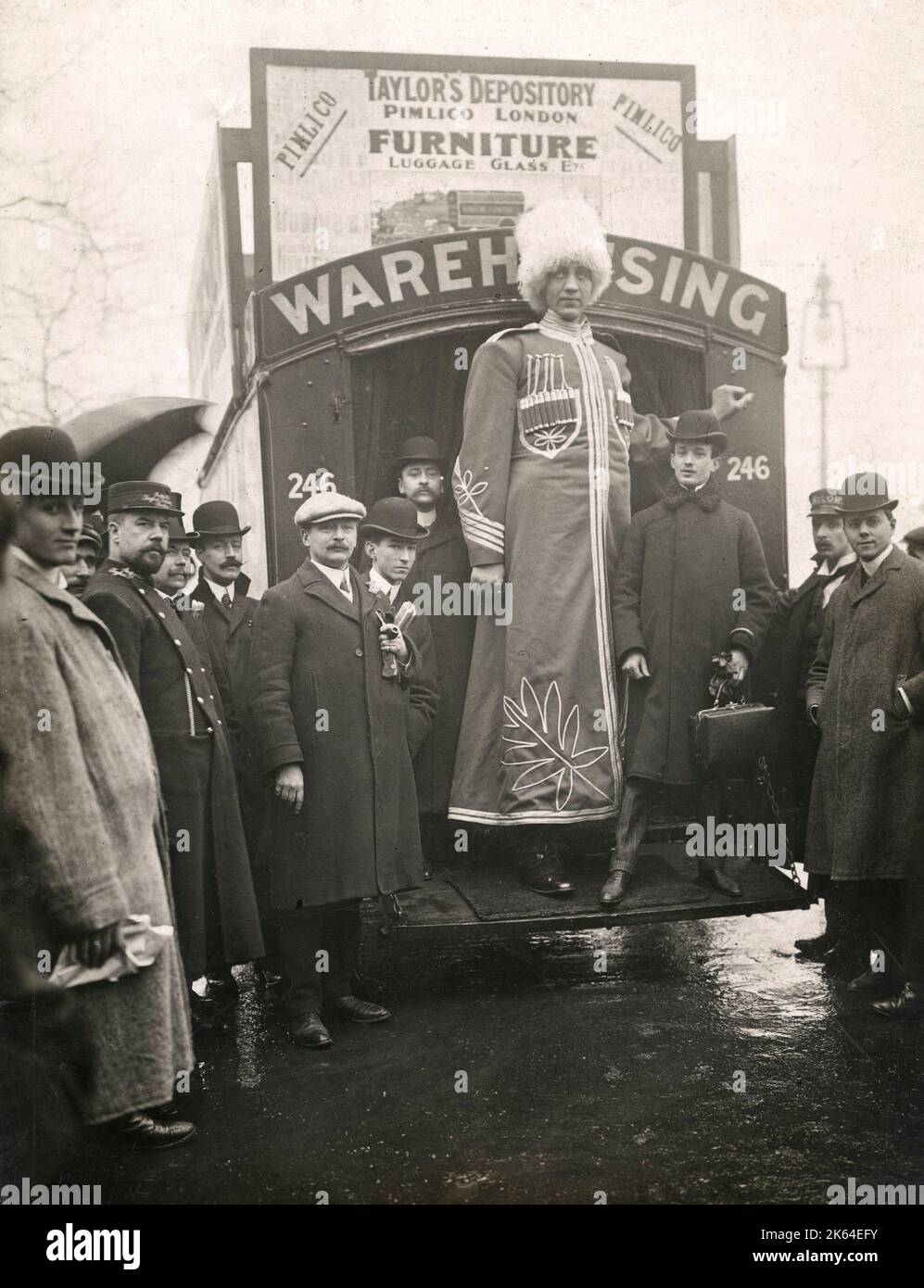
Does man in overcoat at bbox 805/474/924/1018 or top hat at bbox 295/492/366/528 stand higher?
top hat at bbox 295/492/366/528

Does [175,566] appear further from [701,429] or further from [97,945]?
[701,429]

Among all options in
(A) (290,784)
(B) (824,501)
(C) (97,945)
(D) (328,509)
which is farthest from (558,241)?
(C) (97,945)

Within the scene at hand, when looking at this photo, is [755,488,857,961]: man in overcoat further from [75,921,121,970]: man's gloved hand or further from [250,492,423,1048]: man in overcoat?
[75,921,121,970]: man's gloved hand

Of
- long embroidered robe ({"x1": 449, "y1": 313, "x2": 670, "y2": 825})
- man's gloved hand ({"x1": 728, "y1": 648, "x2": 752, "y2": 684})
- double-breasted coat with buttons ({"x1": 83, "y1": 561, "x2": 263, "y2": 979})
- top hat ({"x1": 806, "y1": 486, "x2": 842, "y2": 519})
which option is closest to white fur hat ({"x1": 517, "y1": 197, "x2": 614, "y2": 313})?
long embroidered robe ({"x1": 449, "y1": 313, "x2": 670, "y2": 825})

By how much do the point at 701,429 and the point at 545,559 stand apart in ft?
2.59

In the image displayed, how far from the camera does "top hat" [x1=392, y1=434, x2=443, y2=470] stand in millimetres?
4227

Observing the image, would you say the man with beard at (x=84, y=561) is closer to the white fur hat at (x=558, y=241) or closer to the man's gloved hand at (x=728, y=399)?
the white fur hat at (x=558, y=241)

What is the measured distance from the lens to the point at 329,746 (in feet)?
13.0

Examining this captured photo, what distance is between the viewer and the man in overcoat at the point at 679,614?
433 centimetres

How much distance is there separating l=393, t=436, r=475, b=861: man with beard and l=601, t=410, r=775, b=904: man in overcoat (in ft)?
2.05

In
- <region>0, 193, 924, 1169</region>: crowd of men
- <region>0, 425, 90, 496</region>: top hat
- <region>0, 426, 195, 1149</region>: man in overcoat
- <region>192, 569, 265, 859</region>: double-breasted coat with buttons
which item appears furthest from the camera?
<region>192, 569, 265, 859</region>: double-breasted coat with buttons

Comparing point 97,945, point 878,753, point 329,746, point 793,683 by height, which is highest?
point 793,683
